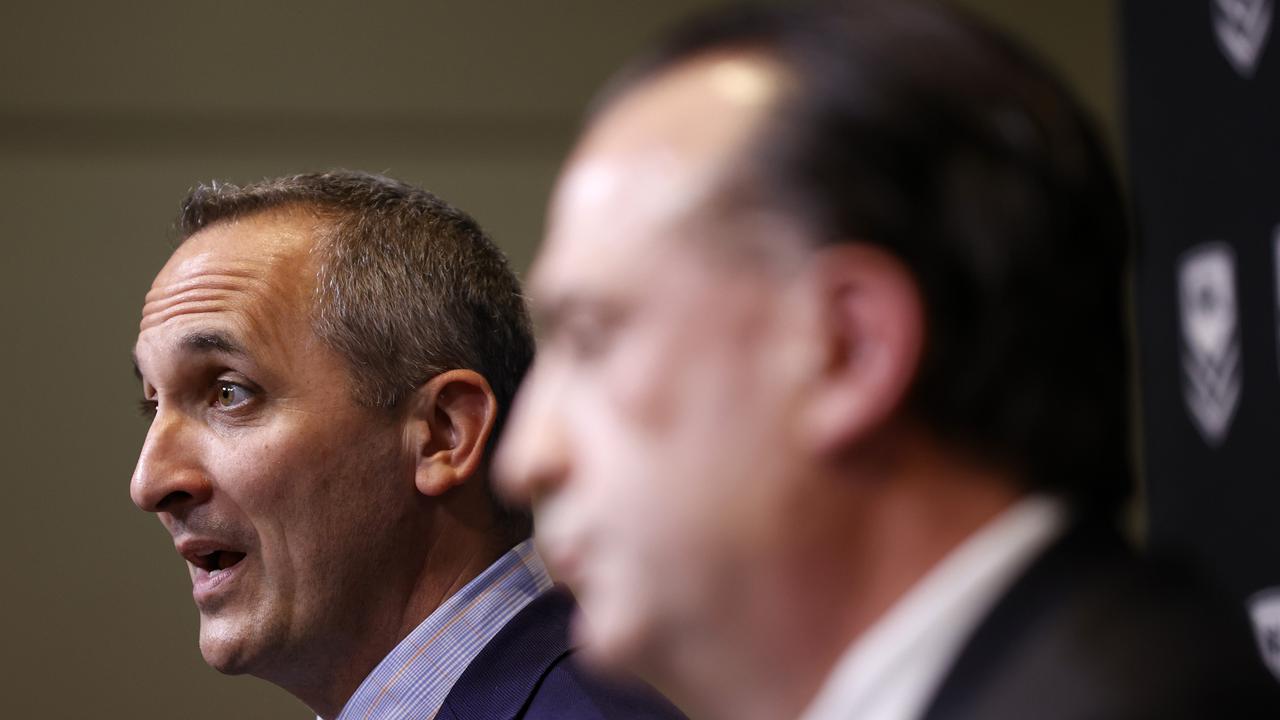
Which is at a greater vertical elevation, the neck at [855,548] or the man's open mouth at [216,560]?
the neck at [855,548]

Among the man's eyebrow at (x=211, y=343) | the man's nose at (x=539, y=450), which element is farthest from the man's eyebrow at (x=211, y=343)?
the man's nose at (x=539, y=450)

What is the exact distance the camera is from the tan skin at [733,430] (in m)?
0.63

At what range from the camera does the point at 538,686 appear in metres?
1.48

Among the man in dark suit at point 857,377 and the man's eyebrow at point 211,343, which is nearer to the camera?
the man in dark suit at point 857,377

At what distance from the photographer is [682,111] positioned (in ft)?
2.19

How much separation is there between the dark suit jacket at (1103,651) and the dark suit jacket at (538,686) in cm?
86

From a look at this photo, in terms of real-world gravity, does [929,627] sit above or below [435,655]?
above

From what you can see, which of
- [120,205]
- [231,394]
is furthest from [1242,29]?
[120,205]

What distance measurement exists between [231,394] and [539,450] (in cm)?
102

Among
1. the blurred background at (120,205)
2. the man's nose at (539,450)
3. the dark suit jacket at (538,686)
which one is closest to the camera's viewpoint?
the man's nose at (539,450)

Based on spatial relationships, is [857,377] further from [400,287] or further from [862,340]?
[400,287]

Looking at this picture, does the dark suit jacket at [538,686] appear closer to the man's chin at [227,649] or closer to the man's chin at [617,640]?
the man's chin at [227,649]

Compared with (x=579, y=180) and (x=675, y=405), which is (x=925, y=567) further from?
(x=579, y=180)

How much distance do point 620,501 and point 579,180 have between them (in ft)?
0.53
